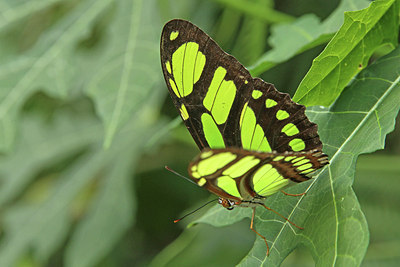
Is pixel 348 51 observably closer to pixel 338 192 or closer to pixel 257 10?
pixel 338 192

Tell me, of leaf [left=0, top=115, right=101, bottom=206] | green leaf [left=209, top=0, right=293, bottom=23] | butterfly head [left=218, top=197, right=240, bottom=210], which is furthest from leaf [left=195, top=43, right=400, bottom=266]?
leaf [left=0, top=115, right=101, bottom=206]

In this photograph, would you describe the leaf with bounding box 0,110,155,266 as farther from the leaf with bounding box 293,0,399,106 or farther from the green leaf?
the leaf with bounding box 293,0,399,106

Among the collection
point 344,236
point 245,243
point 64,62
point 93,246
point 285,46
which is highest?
point 64,62

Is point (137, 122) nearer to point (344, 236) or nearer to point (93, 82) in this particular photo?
point (93, 82)

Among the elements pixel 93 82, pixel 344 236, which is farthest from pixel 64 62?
pixel 344 236

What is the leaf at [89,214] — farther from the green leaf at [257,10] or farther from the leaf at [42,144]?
the green leaf at [257,10]

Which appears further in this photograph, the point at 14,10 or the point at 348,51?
the point at 14,10

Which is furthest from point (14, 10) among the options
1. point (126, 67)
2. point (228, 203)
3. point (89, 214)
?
point (228, 203)
